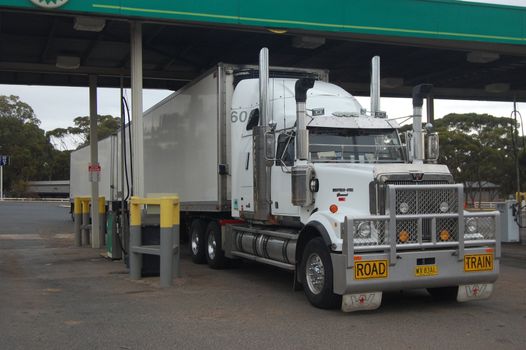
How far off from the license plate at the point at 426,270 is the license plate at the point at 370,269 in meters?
0.48

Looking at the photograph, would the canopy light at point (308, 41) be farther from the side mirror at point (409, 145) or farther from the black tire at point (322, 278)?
the black tire at point (322, 278)

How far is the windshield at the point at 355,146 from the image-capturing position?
31.1ft

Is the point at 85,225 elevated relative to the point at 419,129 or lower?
lower

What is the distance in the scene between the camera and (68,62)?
16.8 m

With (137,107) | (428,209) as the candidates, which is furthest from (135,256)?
(428,209)

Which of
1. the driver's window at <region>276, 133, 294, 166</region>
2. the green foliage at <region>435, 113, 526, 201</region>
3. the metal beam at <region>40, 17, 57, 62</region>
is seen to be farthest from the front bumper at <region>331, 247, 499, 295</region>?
the green foliage at <region>435, 113, 526, 201</region>

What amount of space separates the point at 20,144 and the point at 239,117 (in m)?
84.6

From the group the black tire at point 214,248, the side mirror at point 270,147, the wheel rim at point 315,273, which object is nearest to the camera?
the wheel rim at point 315,273

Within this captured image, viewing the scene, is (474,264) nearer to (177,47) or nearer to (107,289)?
(107,289)

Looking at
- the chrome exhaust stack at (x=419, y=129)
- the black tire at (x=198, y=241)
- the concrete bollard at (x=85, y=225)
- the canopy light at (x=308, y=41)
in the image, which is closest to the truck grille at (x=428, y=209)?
the chrome exhaust stack at (x=419, y=129)

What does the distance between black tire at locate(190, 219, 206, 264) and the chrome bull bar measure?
656cm

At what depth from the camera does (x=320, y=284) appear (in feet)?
27.9

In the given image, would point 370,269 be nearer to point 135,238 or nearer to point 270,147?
point 270,147

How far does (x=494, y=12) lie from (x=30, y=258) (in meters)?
13.3
